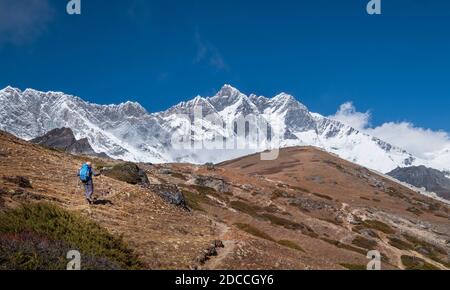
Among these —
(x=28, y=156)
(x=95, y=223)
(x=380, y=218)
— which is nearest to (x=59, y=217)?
(x=95, y=223)

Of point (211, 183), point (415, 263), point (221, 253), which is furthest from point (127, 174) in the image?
point (211, 183)

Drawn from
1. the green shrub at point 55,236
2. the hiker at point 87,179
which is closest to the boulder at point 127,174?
the hiker at point 87,179

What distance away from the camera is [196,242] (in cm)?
2862

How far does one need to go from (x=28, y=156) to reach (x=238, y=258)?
2306cm

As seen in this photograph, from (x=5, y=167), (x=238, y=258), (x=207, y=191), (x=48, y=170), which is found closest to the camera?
(x=238, y=258)

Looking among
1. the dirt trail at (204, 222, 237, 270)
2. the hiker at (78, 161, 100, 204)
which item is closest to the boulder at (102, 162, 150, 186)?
the hiker at (78, 161, 100, 204)

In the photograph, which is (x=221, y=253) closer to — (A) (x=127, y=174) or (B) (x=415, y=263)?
(A) (x=127, y=174)

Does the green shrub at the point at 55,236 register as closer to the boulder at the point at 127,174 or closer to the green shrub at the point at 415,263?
the boulder at the point at 127,174

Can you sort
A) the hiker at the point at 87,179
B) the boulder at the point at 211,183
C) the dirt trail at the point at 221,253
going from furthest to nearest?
the boulder at the point at 211,183 → the hiker at the point at 87,179 → the dirt trail at the point at 221,253

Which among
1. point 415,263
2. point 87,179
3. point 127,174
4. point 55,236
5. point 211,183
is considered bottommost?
point 415,263

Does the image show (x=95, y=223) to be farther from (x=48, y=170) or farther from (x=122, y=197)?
(x=48, y=170)

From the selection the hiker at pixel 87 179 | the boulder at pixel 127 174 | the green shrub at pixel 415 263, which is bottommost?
the green shrub at pixel 415 263

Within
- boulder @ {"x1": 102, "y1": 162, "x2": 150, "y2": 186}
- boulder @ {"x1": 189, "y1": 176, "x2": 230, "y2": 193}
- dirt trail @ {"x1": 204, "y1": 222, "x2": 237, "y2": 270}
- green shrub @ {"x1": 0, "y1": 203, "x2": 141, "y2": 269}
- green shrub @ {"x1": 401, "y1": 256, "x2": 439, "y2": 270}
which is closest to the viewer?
green shrub @ {"x1": 0, "y1": 203, "x2": 141, "y2": 269}

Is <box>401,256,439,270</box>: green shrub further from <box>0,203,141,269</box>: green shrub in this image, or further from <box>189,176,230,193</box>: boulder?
<box>0,203,141,269</box>: green shrub
